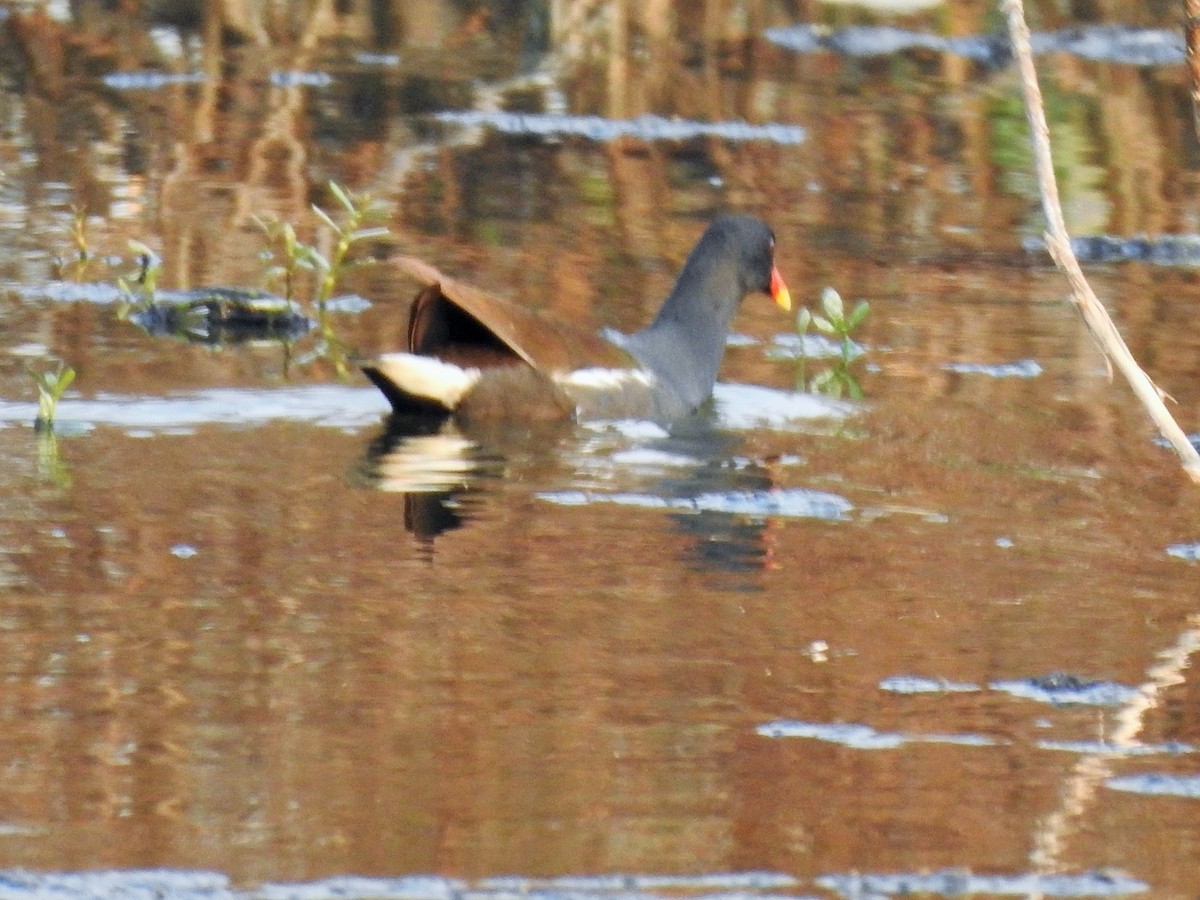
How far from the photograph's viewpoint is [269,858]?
3559mm

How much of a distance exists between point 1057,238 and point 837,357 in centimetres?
409

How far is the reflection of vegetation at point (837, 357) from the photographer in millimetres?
7535

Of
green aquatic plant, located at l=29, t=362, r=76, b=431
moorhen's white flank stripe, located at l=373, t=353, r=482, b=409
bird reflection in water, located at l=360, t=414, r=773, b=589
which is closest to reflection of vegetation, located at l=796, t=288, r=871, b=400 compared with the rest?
bird reflection in water, located at l=360, t=414, r=773, b=589

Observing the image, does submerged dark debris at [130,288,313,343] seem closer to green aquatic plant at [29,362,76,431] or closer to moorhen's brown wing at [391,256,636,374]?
moorhen's brown wing at [391,256,636,374]

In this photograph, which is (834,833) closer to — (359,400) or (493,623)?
(493,623)

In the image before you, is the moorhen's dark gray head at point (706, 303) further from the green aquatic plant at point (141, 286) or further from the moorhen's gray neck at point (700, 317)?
the green aquatic plant at point (141, 286)

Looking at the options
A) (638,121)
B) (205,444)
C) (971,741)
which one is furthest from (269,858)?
(638,121)

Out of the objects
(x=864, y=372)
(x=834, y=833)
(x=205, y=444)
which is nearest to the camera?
(x=834, y=833)

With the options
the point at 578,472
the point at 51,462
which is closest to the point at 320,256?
the point at 578,472

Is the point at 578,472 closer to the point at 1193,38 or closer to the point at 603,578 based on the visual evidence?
the point at 603,578

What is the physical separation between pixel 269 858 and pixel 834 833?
794 millimetres

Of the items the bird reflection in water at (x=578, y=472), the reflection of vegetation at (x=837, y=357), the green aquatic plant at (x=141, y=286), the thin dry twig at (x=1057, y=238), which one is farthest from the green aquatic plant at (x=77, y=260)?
the thin dry twig at (x=1057, y=238)

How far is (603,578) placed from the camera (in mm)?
5230

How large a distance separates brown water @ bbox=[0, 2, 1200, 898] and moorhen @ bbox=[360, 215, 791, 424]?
0.14 metres
